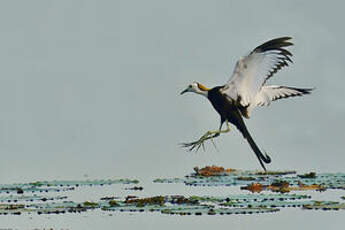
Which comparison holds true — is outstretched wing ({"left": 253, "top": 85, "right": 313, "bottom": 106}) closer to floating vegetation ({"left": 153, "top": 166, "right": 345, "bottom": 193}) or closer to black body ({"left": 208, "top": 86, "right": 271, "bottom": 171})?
black body ({"left": 208, "top": 86, "right": 271, "bottom": 171})

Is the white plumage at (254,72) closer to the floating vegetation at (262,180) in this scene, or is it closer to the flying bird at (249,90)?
the flying bird at (249,90)

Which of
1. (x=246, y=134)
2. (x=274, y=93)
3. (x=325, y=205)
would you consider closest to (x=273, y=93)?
(x=274, y=93)

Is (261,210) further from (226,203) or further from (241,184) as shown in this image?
(241,184)

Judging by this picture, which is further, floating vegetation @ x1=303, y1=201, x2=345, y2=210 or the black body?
the black body

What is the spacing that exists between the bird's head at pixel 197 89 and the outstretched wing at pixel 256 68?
1254 mm

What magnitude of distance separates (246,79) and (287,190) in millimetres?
3490

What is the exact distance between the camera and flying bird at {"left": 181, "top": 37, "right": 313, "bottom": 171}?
25375 millimetres

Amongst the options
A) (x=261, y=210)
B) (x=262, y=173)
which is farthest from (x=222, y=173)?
(x=261, y=210)

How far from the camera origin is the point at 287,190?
2636 cm

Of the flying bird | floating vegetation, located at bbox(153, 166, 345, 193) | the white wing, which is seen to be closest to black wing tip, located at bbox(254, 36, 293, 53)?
the flying bird

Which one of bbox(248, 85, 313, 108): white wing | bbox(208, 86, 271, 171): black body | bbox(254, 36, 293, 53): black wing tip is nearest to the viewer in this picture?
bbox(254, 36, 293, 53): black wing tip

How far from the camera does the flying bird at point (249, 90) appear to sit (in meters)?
25.4

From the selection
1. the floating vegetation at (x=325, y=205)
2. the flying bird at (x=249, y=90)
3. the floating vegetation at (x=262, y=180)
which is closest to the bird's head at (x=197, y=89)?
the flying bird at (x=249, y=90)

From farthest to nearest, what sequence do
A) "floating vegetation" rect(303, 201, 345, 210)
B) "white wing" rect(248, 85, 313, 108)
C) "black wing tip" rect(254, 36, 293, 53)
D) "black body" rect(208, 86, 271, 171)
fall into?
"white wing" rect(248, 85, 313, 108) < "black body" rect(208, 86, 271, 171) < "black wing tip" rect(254, 36, 293, 53) < "floating vegetation" rect(303, 201, 345, 210)
